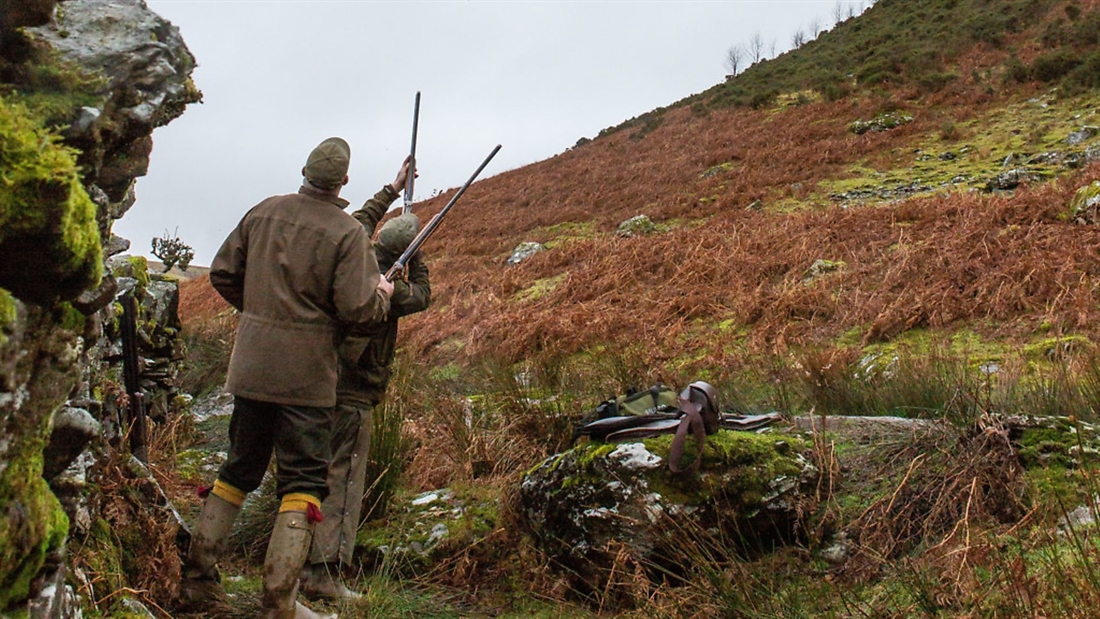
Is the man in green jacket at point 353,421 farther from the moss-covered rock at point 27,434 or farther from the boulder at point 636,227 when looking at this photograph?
the boulder at point 636,227

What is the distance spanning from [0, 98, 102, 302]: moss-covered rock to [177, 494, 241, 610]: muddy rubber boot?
62.7 inches

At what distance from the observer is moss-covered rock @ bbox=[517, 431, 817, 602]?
11.1 feet

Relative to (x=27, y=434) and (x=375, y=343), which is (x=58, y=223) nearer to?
(x=27, y=434)

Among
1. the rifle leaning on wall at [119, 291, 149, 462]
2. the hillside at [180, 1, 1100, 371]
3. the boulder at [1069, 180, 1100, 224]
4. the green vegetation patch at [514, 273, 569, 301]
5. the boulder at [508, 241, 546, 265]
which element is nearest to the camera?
the rifle leaning on wall at [119, 291, 149, 462]

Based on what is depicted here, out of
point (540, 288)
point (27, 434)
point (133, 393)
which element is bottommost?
point (540, 288)

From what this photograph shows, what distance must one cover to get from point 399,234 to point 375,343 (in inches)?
21.9

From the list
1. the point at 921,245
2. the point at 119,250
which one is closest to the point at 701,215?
the point at 921,245

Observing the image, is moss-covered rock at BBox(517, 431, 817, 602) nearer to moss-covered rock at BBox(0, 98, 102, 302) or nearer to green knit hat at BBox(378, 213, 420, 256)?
green knit hat at BBox(378, 213, 420, 256)

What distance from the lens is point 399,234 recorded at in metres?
3.89

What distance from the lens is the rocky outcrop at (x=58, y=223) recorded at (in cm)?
153

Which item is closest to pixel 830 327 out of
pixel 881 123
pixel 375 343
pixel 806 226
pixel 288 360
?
pixel 806 226

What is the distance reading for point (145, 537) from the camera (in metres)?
3.12

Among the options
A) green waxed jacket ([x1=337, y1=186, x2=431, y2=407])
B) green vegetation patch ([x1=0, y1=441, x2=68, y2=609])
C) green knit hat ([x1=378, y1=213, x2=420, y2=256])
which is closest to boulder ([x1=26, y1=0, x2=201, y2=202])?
green vegetation patch ([x1=0, y1=441, x2=68, y2=609])

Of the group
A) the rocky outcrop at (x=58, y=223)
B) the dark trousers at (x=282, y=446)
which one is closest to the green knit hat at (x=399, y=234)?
the dark trousers at (x=282, y=446)
